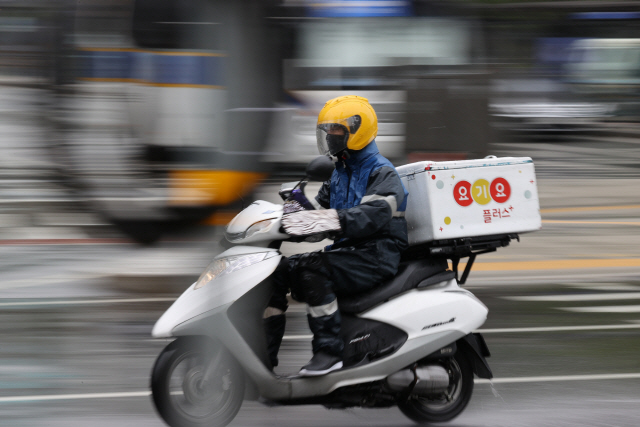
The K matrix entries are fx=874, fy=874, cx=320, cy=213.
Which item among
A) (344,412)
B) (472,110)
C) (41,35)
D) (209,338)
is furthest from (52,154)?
(472,110)

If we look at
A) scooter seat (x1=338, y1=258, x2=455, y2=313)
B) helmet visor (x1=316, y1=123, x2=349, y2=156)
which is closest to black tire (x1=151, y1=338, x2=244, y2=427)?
scooter seat (x1=338, y1=258, x2=455, y2=313)

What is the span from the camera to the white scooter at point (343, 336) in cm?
405

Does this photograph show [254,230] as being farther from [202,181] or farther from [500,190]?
[202,181]

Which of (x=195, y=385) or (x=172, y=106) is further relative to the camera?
(x=195, y=385)

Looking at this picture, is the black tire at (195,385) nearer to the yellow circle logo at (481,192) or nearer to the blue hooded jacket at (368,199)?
the blue hooded jacket at (368,199)

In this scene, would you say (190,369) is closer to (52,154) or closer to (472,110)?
(52,154)

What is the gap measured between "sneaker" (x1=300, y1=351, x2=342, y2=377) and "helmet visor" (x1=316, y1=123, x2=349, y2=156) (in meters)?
0.99

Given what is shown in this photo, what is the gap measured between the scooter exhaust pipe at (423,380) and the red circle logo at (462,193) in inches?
33.2

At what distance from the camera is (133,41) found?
2309 millimetres

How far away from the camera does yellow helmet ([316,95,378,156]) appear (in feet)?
14.0

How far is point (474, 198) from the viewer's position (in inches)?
172

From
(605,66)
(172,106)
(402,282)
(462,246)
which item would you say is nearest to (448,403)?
(402,282)

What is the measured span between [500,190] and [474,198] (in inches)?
5.5

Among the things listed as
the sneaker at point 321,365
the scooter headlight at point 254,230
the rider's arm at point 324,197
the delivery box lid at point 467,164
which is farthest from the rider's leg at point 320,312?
the delivery box lid at point 467,164
